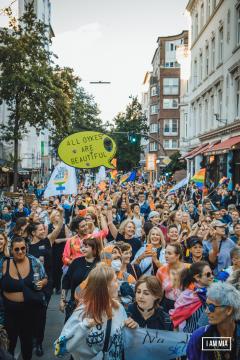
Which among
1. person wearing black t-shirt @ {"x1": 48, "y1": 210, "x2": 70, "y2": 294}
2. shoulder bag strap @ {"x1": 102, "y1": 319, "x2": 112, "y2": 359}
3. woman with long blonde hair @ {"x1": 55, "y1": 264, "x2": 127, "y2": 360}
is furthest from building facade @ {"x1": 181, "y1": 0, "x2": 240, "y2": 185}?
shoulder bag strap @ {"x1": 102, "y1": 319, "x2": 112, "y2": 359}

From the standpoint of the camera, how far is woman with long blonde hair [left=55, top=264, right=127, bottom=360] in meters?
3.38

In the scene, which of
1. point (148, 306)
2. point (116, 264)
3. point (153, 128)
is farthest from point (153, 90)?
point (148, 306)

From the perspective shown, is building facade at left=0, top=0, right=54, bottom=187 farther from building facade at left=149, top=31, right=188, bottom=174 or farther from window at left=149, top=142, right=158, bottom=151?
window at left=149, top=142, right=158, bottom=151

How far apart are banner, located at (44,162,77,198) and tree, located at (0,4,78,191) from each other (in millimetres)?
16011

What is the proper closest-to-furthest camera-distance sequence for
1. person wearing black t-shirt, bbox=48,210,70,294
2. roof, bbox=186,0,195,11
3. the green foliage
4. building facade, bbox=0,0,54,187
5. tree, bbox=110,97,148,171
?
person wearing black t-shirt, bbox=48,210,70,294 → roof, bbox=186,0,195,11 → the green foliage → building facade, bbox=0,0,54,187 → tree, bbox=110,97,148,171

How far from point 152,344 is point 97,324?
1.87 feet

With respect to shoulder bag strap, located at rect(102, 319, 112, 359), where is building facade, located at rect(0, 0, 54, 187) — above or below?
above

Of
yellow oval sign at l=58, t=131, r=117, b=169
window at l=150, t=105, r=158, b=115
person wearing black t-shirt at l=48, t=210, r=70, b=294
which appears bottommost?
person wearing black t-shirt at l=48, t=210, r=70, b=294

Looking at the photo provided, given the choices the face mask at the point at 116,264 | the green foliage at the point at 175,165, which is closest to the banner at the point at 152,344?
the face mask at the point at 116,264

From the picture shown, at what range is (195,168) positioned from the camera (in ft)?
122

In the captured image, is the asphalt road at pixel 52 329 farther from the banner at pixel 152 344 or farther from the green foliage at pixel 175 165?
the green foliage at pixel 175 165

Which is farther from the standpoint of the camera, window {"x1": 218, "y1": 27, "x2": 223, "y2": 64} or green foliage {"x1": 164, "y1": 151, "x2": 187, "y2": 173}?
green foliage {"x1": 164, "y1": 151, "x2": 187, "y2": 173}

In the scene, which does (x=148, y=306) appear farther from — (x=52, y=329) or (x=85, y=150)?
(x=85, y=150)

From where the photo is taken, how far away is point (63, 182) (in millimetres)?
10539
